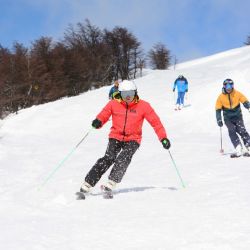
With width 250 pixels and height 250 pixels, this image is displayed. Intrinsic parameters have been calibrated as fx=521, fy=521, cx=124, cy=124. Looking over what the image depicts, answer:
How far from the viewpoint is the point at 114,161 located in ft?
24.7

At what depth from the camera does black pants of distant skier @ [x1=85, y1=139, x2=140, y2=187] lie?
735cm

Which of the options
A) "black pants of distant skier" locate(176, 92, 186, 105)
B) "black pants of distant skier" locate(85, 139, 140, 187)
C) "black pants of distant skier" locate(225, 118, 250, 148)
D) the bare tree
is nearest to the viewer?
"black pants of distant skier" locate(85, 139, 140, 187)

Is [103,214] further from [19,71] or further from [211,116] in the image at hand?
[19,71]

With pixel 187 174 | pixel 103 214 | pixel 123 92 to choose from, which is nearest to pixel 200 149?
pixel 187 174

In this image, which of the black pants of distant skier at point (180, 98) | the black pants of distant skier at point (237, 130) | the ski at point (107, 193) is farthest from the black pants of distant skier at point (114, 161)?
the black pants of distant skier at point (180, 98)

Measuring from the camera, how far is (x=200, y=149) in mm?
13664

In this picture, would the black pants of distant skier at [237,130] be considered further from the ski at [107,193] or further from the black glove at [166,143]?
the ski at [107,193]

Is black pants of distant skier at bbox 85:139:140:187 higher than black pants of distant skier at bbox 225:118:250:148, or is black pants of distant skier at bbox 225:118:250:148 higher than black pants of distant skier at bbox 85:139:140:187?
black pants of distant skier at bbox 225:118:250:148

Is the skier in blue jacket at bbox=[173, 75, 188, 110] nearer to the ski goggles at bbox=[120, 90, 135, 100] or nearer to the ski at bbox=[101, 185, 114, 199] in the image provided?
the ski goggles at bbox=[120, 90, 135, 100]

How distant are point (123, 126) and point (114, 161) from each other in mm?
521

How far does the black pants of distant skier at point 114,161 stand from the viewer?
7.35 metres

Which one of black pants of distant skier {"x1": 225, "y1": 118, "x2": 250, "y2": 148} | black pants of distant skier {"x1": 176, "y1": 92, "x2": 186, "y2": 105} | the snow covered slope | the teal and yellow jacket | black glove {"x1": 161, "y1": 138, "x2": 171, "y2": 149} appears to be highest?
black pants of distant skier {"x1": 176, "y1": 92, "x2": 186, "y2": 105}

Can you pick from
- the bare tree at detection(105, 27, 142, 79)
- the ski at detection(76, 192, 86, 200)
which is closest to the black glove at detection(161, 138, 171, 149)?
the ski at detection(76, 192, 86, 200)

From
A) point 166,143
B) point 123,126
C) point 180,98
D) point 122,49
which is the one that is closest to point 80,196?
point 123,126
